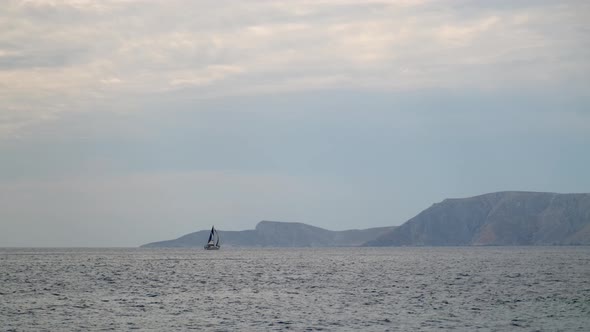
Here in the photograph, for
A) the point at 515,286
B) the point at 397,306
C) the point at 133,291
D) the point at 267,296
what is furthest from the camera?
the point at 515,286

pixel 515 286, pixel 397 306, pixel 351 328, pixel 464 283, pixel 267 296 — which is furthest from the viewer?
pixel 464 283

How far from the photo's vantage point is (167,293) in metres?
78.4

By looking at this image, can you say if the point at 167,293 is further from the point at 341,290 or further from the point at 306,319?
the point at 306,319

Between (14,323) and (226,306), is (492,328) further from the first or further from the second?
(14,323)

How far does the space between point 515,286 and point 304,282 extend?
2551 cm

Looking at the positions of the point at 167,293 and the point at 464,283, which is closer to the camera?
the point at 167,293

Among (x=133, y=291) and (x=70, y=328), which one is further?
(x=133, y=291)

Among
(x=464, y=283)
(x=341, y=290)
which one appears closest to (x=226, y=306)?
(x=341, y=290)

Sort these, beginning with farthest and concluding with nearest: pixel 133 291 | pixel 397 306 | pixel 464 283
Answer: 1. pixel 464 283
2. pixel 133 291
3. pixel 397 306

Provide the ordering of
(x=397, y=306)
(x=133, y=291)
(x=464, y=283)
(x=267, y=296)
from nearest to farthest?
(x=397, y=306)
(x=267, y=296)
(x=133, y=291)
(x=464, y=283)

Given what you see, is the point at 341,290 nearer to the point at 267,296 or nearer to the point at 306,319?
the point at 267,296

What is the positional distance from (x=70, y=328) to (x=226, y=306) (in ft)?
54.6

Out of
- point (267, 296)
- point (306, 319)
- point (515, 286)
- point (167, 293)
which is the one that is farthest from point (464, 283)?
point (306, 319)

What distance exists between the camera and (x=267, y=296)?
74688mm
